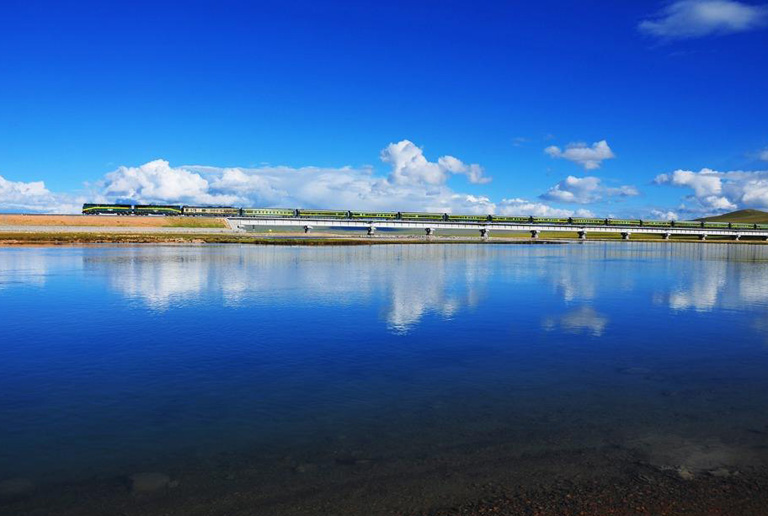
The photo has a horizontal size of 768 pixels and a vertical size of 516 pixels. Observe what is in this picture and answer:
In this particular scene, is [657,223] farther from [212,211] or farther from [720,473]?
[720,473]

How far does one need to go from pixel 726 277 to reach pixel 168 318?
47.9 m

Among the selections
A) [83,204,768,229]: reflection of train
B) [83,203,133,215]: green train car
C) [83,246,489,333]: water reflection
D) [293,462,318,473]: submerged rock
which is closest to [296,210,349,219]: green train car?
[83,204,768,229]: reflection of train

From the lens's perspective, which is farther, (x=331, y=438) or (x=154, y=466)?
(x=331, y=438)

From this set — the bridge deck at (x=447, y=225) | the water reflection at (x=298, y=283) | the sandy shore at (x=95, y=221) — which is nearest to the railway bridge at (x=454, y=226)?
the bridge deck at (x=447, y=225)

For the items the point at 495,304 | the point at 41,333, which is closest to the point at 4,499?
the point at 41,333

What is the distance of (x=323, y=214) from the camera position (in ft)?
512

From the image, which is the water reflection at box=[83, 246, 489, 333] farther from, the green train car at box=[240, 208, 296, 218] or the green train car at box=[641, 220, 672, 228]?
the green train car at box=[641, 220, 672, 228]

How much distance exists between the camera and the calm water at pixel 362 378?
1046cm

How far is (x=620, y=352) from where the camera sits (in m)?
18.9

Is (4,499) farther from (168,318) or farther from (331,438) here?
(168,318)

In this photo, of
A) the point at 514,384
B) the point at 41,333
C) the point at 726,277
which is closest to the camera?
the point at 514,384

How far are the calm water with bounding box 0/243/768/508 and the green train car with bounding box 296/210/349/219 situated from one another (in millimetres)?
120054

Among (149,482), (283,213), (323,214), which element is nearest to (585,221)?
(323,214)

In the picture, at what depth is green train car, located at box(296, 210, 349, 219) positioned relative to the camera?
15238 centimetres
